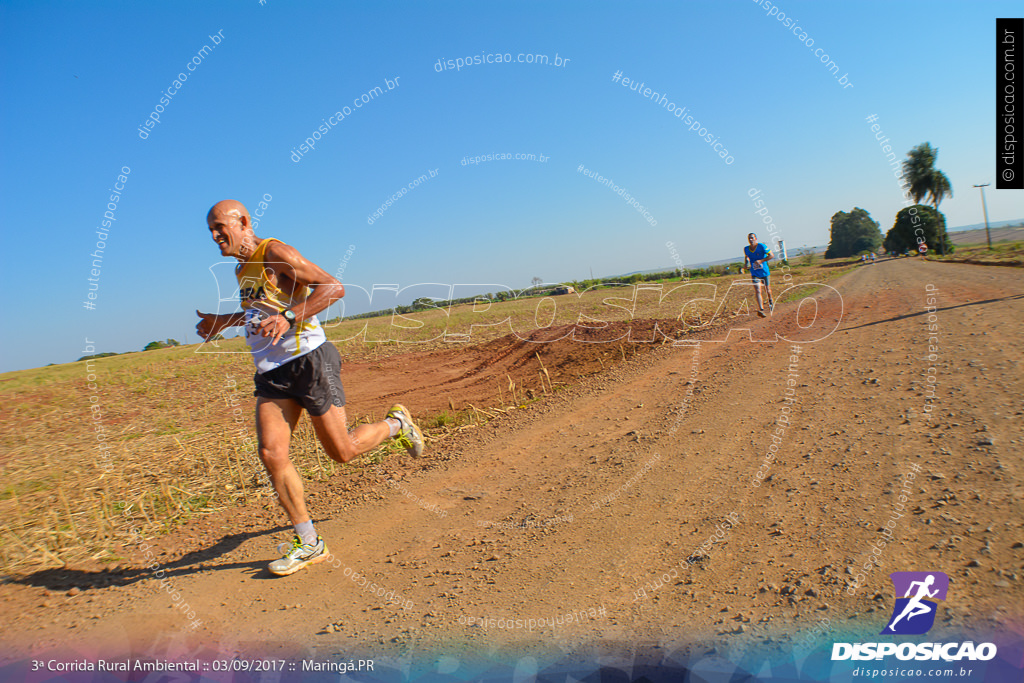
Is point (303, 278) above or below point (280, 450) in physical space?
above

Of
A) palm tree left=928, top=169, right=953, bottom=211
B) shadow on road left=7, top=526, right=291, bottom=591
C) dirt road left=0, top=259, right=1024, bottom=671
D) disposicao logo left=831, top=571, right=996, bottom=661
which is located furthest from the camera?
palm tree left=928, top=169, right=953, bottom=211

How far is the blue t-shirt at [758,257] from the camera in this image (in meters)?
11.8

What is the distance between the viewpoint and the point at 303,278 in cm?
334

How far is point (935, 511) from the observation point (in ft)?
8.70

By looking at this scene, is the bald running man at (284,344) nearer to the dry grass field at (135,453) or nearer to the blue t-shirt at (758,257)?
the dry grass field at (135,453)

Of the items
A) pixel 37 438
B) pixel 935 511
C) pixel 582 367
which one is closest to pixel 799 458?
pixel 935 511

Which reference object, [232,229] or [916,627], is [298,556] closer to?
[232,229]

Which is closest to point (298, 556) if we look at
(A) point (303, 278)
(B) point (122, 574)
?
(B) point (122, 574)

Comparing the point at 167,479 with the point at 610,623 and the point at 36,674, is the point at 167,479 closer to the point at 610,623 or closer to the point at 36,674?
the point at 36,674

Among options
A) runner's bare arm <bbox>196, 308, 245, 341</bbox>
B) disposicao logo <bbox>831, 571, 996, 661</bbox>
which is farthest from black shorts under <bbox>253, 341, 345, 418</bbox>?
disposicao logo <bbox>831, 571, 996, 661</bbox>

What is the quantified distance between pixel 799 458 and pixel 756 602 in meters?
1.66

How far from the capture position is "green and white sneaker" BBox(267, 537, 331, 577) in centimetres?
332

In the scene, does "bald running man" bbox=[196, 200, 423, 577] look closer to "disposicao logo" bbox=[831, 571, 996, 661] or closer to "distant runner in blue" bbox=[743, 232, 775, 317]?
"disposicao logo" bbox=[831, 571, 996, 661]

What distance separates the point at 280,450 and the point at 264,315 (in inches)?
34.2
